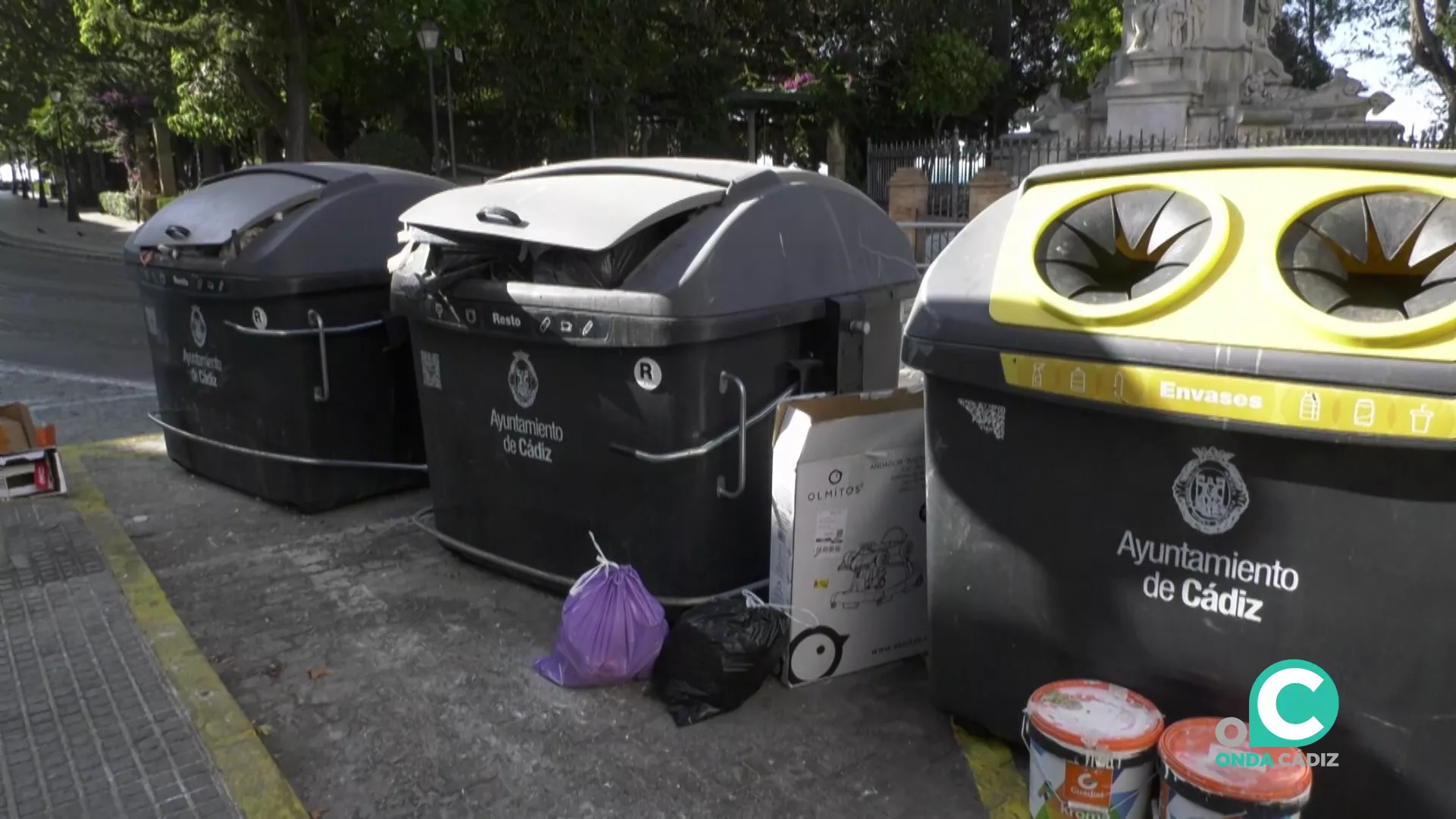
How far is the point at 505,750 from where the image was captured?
2.97 meters

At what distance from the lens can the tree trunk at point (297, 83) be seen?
17.5 metres

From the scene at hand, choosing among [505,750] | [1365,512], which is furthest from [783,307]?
[1365,512]

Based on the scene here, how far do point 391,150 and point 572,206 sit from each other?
16.8 meters

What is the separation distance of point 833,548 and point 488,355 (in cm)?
143

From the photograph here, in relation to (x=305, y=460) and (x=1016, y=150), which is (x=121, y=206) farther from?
(x=305, y=460)

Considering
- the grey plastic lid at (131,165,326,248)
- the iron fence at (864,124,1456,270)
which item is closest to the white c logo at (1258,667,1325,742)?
the grey plastic lid at (131,165,326,248)

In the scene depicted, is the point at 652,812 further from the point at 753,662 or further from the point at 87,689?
the point at 87,689

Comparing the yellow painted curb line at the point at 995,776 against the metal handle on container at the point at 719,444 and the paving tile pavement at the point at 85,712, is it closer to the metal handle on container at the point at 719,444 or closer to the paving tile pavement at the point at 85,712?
the metal handle on container at the point at 719,444

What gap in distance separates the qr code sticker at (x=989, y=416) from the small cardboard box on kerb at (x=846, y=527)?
0.57 metres

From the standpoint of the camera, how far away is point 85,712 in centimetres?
304

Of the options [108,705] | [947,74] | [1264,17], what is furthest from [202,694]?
[947,74]

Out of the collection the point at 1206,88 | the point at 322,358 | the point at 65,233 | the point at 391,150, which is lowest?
the point at 322,358

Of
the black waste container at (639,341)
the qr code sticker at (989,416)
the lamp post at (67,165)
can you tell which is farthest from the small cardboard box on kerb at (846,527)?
the lamp post at (67,165)

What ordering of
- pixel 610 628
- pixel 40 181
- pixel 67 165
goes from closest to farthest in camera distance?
pixel 610 628 < pixel 67 165 < pixel 40 181
